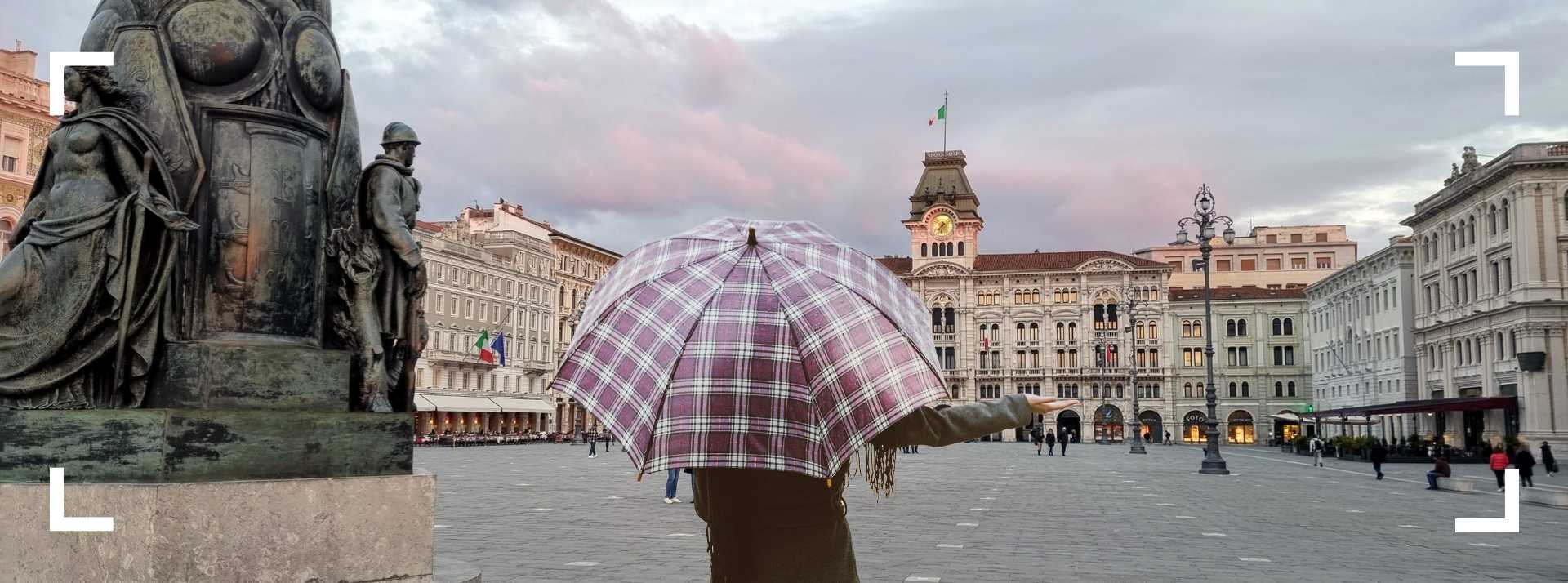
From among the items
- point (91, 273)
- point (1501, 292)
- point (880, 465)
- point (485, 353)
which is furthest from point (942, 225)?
point (91, 273)

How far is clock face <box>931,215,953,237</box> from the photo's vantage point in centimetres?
10638

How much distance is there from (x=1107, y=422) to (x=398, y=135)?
99.3 metres

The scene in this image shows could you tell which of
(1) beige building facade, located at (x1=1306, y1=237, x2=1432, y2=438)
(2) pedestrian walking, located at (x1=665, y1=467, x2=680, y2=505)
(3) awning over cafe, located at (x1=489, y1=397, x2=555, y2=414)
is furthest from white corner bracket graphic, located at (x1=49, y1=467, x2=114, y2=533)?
(3) awning over cafe, located at (x1=489, y1=397, x2=555, y2=414)

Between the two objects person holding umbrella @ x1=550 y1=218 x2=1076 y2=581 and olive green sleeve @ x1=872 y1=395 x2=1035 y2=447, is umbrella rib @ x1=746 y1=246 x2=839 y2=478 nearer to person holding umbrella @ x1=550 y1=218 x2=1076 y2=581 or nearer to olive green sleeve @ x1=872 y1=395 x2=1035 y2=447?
person holding umbrella @ x1=550 y1=218 x2=1076 y2=581

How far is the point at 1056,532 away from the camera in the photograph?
1510 cm

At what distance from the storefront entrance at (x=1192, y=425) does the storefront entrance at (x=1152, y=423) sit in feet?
6.51

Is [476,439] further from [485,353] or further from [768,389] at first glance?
[768,389]

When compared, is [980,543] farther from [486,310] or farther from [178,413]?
[486,310]

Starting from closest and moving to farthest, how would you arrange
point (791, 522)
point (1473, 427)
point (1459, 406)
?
point (791, 522)
point (1459, 406)
point (1473, 427)

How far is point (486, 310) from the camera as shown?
8444 centimetres

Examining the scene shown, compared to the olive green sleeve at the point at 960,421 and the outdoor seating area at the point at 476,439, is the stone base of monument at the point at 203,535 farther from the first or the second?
the outdoor seating area at the point at 476,439

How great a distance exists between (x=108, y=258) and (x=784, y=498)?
287 cm

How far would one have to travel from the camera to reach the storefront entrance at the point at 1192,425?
9987 cm

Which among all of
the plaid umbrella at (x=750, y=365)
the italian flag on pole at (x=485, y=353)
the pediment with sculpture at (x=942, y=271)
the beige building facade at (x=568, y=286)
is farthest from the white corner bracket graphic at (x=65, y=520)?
the pediment with sculpture at (x=942, y=271)
